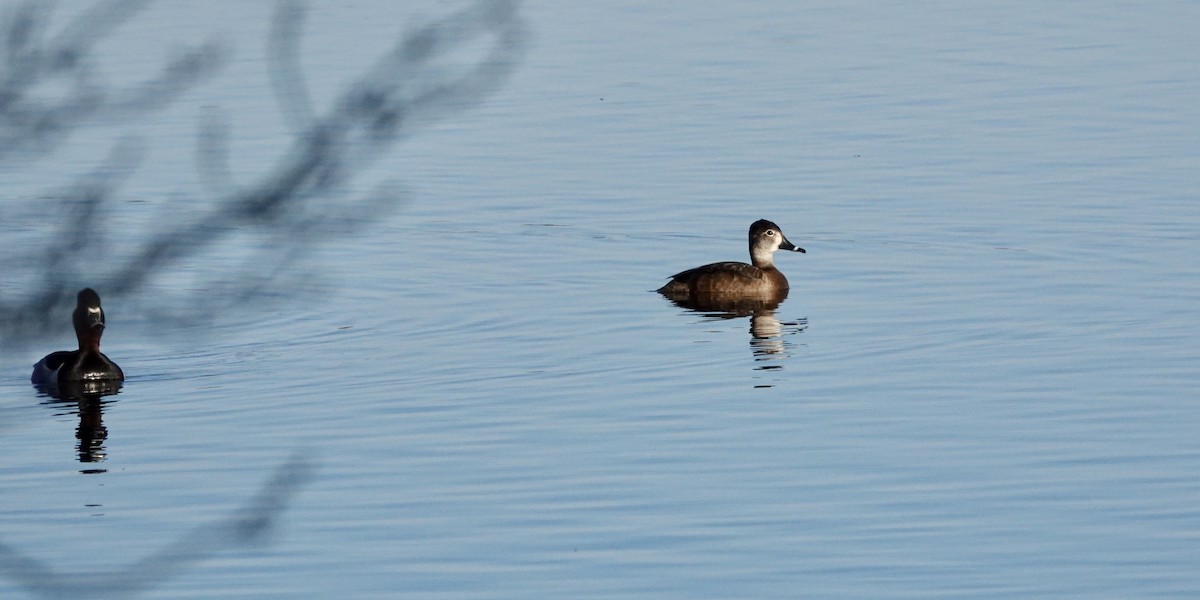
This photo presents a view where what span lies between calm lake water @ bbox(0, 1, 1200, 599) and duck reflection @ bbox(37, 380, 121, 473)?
10cm

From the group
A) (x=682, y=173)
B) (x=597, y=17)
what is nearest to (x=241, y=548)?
(x=682, y=173)

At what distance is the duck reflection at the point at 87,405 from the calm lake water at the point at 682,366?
0.32 feet

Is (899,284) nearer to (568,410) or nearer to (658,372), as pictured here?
(658,372)

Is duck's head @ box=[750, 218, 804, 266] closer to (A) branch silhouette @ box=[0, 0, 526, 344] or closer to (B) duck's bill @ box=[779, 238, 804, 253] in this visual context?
(B) duck's bill @ box=[779, 238, 804, 253]

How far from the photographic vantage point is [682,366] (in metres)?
15.6

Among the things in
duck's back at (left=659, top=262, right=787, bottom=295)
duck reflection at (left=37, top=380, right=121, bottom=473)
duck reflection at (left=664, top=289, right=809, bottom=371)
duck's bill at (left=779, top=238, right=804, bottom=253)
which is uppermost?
duck's bill at (left=779, top=238, right=804, bottom=253)

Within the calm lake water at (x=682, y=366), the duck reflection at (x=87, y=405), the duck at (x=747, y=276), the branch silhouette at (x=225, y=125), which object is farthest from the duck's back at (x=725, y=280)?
the branch silhouette at (x=225, y=125)

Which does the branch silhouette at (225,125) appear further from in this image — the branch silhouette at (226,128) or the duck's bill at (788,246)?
the duck's bill at (788,246)

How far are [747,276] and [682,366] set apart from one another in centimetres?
412

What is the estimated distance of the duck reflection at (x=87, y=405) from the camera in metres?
13.1

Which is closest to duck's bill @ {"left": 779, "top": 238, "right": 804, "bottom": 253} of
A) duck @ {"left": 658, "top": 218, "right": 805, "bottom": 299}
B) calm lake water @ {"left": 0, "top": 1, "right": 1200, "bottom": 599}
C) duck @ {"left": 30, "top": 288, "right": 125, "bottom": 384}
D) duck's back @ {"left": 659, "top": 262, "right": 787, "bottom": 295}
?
duck @ {"left": 658, "top": 218, "right": 805, "bottom": 299}

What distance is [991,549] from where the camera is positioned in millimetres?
10016

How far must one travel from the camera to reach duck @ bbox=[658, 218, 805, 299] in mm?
19156

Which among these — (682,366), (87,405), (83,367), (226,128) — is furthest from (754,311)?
(226,128)
